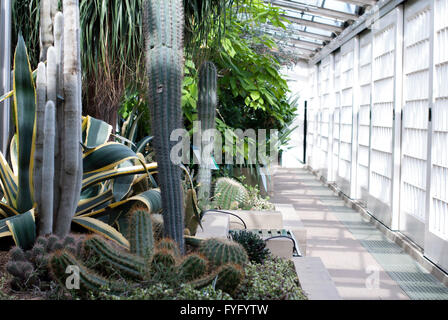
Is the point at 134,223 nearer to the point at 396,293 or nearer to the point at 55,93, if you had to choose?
the point at 55,93

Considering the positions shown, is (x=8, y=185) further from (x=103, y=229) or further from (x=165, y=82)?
(x=165, y=82)

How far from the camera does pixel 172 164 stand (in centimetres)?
219

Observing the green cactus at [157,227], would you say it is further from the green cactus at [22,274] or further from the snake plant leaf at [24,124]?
the green cactus at [22,274]

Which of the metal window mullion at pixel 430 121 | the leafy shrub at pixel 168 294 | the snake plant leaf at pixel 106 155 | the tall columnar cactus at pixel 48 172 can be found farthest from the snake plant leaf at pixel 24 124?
the metal window mullion at pixel 430 121

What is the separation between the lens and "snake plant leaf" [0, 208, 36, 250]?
2176 millimetres

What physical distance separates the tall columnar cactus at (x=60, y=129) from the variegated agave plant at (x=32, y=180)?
0.05 m

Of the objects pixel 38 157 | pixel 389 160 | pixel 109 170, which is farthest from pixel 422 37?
pixel 38 157

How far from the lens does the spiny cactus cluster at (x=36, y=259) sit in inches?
76.3

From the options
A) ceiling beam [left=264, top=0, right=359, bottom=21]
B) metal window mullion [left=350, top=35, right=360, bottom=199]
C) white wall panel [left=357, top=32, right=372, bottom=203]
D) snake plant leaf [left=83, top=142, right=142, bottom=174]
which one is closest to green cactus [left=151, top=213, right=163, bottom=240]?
snake plant leaf [left=83, top=142, right=142, bottom=174]

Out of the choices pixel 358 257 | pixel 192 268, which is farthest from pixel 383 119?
pixel 192 268

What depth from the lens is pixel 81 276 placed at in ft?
5.78

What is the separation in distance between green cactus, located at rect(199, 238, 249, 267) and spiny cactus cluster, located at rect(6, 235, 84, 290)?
0.47 meters

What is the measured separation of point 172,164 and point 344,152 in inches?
290

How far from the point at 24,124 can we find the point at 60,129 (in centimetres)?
17
